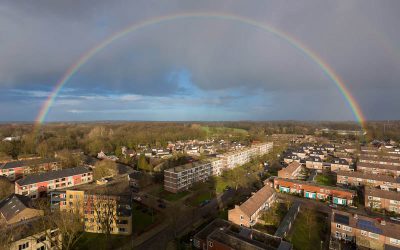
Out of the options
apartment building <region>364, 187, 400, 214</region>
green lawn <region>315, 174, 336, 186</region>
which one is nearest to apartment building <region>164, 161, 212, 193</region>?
green lawn <region>315, 174, 336, 186</region>

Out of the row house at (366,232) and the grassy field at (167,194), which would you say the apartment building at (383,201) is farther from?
the grassy field at (167,194)

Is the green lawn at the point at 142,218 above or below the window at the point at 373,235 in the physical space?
below

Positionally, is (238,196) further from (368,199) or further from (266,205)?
(368,199)

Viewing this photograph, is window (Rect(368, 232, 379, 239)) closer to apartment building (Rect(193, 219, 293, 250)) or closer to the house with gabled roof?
apartment building (Rect(193, 219, 293, 250))

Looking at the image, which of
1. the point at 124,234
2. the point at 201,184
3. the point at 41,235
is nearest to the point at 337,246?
the point at 124,234

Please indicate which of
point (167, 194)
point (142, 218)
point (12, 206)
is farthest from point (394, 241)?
point (12, 206)


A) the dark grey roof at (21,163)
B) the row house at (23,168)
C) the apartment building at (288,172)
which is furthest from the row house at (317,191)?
the dark grey roof at (21,163)

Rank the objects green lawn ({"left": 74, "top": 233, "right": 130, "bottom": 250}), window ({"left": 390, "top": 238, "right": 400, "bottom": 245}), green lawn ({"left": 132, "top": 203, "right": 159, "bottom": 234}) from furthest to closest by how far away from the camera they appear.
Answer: green lawn ({"left": 132, "top": 203, "right": 159, "bottom": 234}), green lawn ({"left": 74, "top": 233, "right": 130, "bottom": 250}), window ({"left": 390, "top": 238, "right": 400, "bottom": 245})
